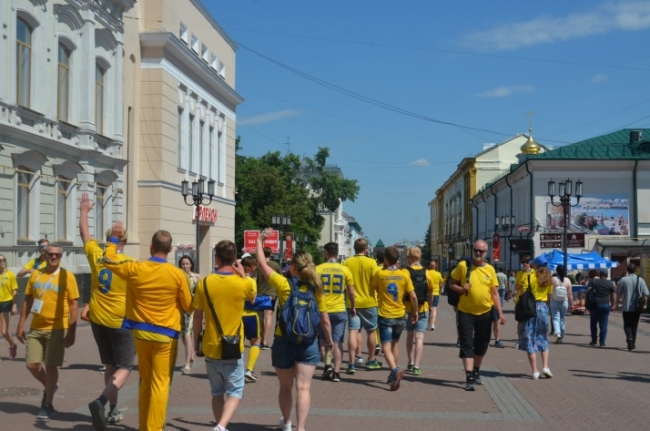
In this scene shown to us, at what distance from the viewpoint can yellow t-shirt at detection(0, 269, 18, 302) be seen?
13.9 metres

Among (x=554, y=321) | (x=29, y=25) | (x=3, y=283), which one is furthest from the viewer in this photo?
(x=29, y=25)

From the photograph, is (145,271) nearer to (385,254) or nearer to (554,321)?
(385,254)

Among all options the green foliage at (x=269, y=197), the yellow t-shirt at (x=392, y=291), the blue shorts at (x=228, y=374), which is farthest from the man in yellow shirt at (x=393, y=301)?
the green foliage at (x=269, y=197)

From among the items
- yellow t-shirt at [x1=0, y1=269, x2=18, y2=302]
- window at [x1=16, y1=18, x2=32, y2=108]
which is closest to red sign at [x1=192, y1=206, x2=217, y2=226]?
window at [x1=16, y1=18, x2=32, y2=108]

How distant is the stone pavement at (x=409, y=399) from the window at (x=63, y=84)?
41.9 ft

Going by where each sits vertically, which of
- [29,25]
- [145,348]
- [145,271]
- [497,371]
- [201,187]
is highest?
[29,25]

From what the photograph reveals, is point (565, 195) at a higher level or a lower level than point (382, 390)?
higher

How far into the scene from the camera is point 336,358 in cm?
1126

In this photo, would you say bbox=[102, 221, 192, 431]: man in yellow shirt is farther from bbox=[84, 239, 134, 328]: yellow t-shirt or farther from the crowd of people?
bbox=[84, 239, 134, 328]: yellow t-shirt

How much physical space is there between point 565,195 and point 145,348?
25.4 metres

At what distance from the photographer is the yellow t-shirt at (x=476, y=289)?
1092 cm

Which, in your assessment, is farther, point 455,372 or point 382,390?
point 455,372

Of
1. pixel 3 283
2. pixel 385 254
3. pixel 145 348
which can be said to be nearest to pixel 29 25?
pixel 3 283

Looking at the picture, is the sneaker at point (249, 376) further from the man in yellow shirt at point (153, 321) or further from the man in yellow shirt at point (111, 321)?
the man in yellow shirt at point (153, 321)
